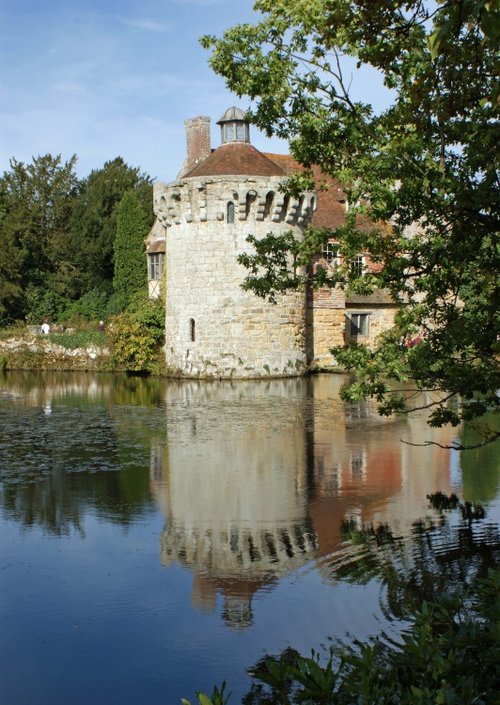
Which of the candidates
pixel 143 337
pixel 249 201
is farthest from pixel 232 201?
pixel 143 337

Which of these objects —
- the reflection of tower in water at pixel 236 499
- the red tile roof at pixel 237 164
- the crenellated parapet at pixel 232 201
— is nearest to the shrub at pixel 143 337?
the crenellated parapet at pixel 232 201

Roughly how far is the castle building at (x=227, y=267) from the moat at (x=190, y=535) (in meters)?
6.93

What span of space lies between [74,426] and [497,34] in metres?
15.0

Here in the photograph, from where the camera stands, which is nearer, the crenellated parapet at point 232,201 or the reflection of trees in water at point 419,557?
the reflection of trees in water at point 419,557

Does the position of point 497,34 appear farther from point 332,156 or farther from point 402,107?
point 332,156

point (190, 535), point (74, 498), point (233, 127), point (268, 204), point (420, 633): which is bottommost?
point (190, 535)

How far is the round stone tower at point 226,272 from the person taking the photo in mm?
24281

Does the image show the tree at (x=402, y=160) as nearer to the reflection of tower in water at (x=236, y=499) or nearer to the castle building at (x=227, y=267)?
the reflection of tower in water at (x=236, y=499)

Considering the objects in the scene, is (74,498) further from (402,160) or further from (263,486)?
(402,160)

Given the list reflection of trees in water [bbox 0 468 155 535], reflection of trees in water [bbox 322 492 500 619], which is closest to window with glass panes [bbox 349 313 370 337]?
reflection of trees in water [bbox 0 468 155 535]

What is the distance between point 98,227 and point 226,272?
2140 cm

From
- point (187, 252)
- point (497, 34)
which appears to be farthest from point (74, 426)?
point (497, 34)

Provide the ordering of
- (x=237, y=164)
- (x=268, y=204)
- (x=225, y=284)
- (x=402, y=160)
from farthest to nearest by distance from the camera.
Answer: (x=237, y=164) < (x=225, y=284) < (x=268, y=204) < (x=402, y=160)

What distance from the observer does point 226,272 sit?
24.5 meters
